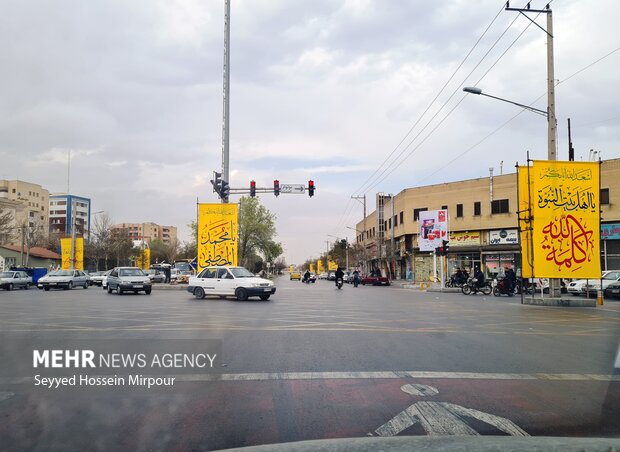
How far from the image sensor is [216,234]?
30.2 meters

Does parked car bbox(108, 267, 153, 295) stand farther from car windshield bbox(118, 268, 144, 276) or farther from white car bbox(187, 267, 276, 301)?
white car bbox(187, 267, 276, 301)

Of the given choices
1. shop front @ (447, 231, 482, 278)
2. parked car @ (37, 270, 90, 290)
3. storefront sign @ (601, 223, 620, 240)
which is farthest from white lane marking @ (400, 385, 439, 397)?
shop front @ (447, 231, 482, 278)

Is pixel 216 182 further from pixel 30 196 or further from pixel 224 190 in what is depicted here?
pixel 30 196

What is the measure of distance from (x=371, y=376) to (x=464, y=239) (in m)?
47.0

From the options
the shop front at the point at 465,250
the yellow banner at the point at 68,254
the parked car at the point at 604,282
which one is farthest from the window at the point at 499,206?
the yellow banner at the point at 68,254

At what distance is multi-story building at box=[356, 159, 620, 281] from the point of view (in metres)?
41.8

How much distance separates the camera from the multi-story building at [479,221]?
41.8 metres

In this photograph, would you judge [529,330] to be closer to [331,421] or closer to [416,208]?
[331,421]

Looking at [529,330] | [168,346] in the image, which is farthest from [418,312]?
[168,346]

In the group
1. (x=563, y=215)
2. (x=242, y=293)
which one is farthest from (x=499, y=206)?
(x=242, y=293)

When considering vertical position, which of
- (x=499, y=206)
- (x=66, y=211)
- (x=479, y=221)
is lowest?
(x=479, y=221)

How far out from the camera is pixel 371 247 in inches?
3120

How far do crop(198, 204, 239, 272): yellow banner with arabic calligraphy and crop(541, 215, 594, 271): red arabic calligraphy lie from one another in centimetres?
1749

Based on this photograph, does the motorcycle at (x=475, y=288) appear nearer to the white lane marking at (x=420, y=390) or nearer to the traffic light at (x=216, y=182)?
the traffic light at (x=216, y=182)
